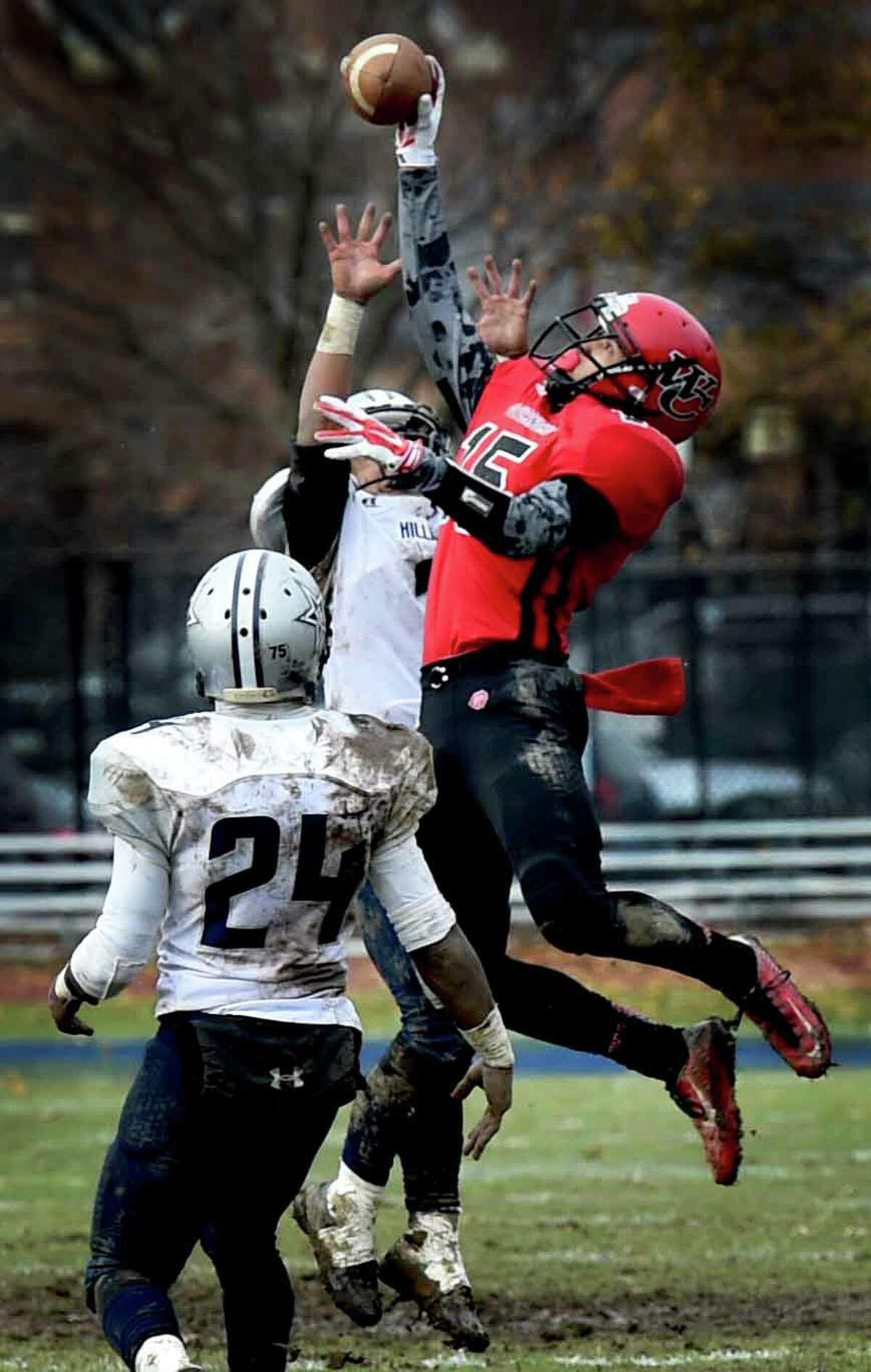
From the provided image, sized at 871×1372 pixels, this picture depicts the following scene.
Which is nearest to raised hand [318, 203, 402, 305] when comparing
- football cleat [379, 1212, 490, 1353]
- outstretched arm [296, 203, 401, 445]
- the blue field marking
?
outstretched arm [296, 203, 401, 445]

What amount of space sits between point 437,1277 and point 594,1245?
152 centimetres

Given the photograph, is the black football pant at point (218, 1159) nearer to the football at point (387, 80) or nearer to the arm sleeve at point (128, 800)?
the arm sleeve at point (128, 800)

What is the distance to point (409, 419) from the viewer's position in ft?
19.2

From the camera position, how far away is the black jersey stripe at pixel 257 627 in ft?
14.4

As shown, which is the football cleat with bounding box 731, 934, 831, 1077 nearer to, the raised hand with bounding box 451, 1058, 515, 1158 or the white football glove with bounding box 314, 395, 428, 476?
the raised hand with bounding box 451, 1058, 515, 1158

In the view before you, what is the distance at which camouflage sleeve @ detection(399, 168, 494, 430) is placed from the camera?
5801mm

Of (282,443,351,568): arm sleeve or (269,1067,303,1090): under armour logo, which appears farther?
(282,443,351,568): arm sleeve

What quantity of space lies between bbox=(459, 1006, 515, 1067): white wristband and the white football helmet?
2.33 ft

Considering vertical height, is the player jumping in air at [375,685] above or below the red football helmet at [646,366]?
below

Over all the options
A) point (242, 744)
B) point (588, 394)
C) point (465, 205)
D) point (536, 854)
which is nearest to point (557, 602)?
point (588, 394)

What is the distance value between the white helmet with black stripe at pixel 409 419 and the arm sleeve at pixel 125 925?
1.85 m

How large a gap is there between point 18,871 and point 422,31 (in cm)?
831

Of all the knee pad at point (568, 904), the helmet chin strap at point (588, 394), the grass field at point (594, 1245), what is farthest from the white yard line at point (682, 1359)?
the helmet chin strap at point (588, 394)

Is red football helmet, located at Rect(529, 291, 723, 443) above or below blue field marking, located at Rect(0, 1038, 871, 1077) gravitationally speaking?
above
